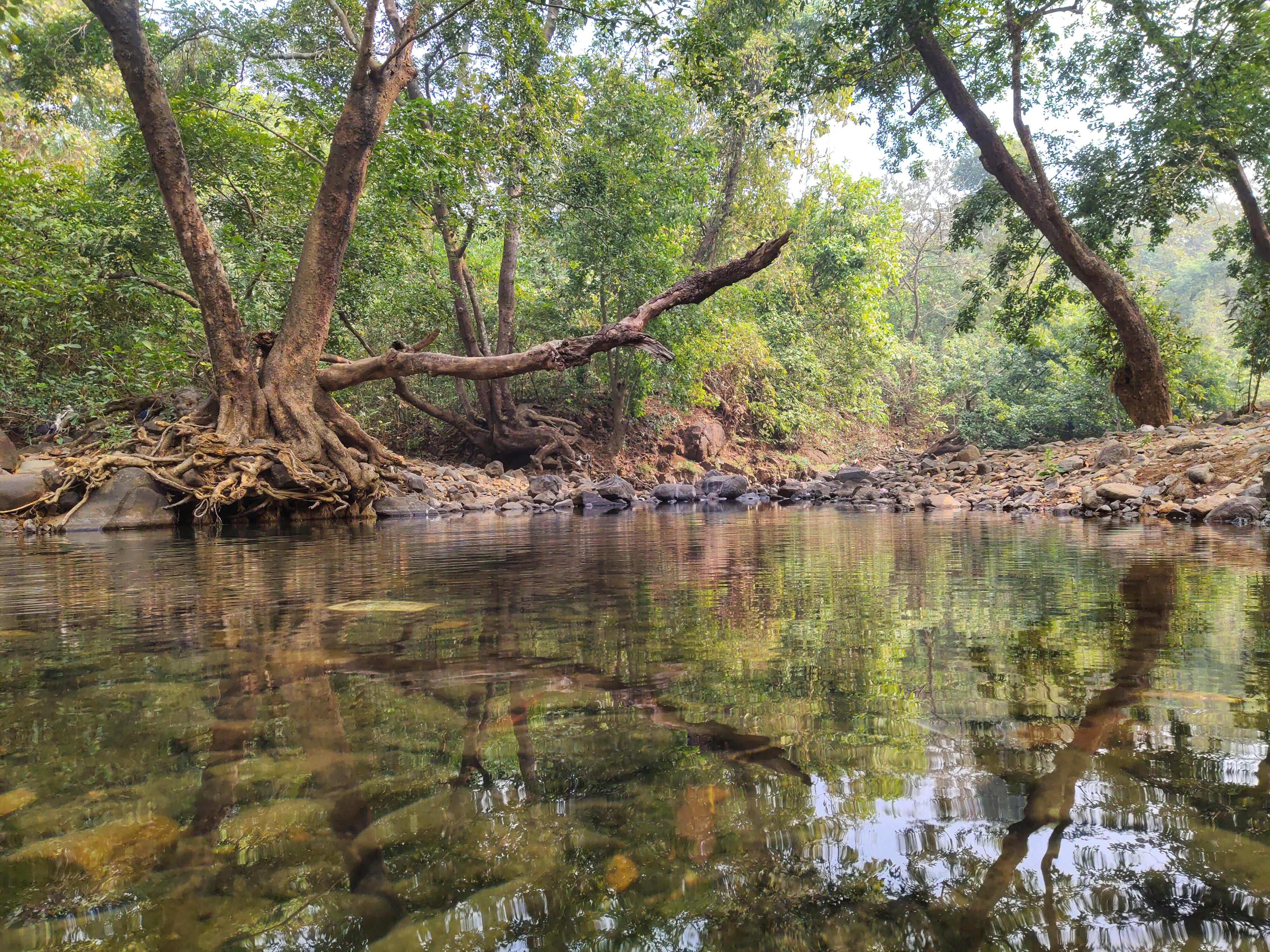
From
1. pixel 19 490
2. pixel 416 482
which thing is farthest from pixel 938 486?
pixel 19 490

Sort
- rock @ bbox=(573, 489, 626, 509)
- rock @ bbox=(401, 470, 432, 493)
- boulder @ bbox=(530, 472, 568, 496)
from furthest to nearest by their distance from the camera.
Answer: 1. boulder @ bbox=(530, 472, 568, 496)
2. rock @ bbox=(573, 489, 626, 509)
3. rock @ bbox=(401, 470, 432, 493)

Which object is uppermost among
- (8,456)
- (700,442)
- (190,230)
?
(190,230)

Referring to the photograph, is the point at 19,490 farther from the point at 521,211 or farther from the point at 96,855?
the point at 96,855

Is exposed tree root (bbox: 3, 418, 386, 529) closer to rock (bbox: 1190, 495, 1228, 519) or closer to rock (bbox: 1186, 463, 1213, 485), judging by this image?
rock (bbox: 1190, 495, 1228, 519)

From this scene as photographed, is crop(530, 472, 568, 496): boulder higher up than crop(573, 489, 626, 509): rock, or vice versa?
crop(530, 472, 568, 496): boulder

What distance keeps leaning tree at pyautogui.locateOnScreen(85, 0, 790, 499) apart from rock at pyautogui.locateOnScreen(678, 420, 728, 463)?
866 centimetres

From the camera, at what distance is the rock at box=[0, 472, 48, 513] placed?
7102 mm

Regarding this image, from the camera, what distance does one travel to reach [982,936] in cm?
61

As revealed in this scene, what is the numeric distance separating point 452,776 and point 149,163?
485 inches

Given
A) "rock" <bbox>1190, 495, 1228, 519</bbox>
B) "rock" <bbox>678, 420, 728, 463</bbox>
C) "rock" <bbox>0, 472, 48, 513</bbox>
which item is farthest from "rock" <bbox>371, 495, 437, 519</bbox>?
"rock" <bbox>678, 420, 728, 463</bbox>

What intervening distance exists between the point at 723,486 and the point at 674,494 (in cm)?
124

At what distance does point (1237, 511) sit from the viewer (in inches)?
216

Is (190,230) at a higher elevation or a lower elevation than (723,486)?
higher

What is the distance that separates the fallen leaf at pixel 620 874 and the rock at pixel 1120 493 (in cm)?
789
